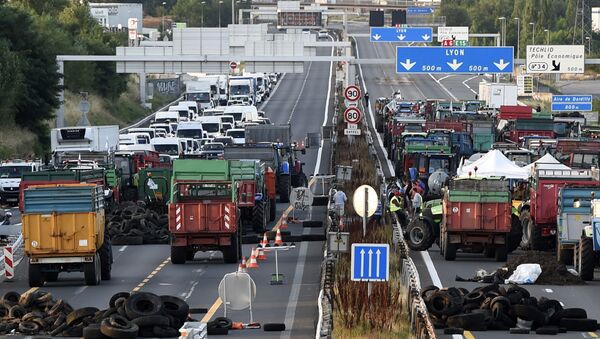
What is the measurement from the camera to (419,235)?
133 feet

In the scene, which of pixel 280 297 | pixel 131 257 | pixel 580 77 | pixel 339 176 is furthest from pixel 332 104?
pixel 280 297

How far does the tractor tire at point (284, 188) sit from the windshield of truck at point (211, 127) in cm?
3057

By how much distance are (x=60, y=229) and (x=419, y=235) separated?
10.6 meters

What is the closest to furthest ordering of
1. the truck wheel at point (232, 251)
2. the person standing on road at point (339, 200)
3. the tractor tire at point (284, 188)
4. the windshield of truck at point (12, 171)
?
the truck wheel at point (232, 251), the person standing on road at point (339, 200), the tractor tire at point (284, 188), the windshield of truck at point (12, 171)

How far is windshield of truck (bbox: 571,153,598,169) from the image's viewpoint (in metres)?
52.2

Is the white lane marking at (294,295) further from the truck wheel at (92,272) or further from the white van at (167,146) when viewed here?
the white van at (167,146)

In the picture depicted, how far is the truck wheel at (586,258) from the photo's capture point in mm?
33500

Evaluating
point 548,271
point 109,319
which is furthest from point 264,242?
point 109,319

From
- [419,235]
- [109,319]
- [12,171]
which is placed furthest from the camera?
[12,171]

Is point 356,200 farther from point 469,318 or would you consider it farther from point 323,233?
point 323,233

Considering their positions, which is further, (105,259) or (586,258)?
(105,259)

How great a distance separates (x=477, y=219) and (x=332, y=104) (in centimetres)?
8571

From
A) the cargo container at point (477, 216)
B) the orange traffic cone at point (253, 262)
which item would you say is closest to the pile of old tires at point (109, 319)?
the orange traffic cone at point (253, 262)

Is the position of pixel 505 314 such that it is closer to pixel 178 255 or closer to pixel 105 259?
pixel 105 259
